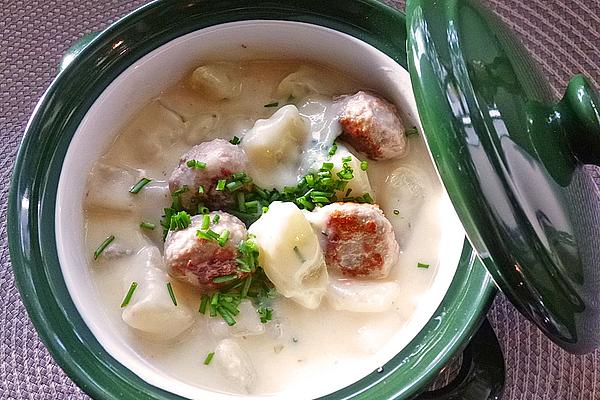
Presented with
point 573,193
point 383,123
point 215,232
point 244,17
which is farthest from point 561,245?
point 244,17

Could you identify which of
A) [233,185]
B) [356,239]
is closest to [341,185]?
[356,239]

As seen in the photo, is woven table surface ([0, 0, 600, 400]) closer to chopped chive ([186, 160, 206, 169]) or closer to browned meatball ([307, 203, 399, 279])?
browned meatball ([307, 203, 399, 279])

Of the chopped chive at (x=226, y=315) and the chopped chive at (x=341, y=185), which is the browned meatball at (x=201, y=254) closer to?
the chopped chive at (x=226, y=315)

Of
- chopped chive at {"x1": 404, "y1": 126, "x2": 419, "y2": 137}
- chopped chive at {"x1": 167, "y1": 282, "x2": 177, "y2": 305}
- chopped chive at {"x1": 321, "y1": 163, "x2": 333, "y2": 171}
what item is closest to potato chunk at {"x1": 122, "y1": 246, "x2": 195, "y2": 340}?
chopped chive at {"x1": 167, "y1": 282, "x2": 177, "y2": 305}

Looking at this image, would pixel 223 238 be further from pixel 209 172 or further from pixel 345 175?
pixel 345 175

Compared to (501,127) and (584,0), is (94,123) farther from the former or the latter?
(584,0)

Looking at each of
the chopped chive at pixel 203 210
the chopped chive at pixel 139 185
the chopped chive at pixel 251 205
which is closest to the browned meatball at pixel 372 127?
the chopped chive at pixel 251 205
